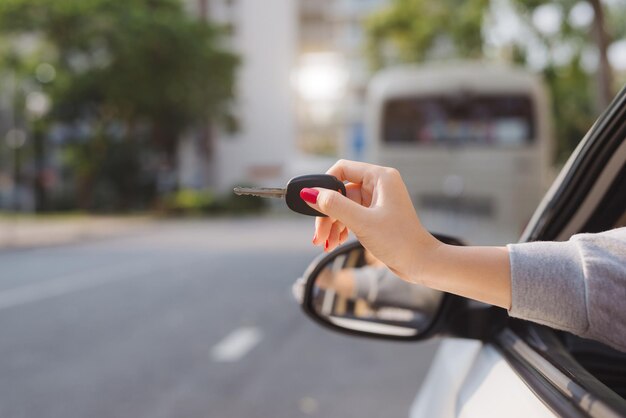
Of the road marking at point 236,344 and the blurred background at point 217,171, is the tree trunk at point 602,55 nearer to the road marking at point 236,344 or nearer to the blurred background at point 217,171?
the blurred background at point 217,171

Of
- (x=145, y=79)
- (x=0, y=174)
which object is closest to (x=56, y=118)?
(x=145, y=79)

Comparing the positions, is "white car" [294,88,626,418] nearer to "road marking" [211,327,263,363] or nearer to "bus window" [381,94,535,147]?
"road marking" [211,327,263,363]

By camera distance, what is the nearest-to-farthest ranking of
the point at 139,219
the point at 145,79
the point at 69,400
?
the point at 69,400, the point at 139,219, the point at 145,79

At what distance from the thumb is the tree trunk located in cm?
1382

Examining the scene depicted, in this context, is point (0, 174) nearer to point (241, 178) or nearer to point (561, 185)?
point (241, 178)

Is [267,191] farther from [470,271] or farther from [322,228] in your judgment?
[470,271]

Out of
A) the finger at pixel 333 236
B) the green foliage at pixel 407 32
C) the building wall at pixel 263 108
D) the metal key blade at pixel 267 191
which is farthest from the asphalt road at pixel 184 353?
the building wall at pixel 263 108

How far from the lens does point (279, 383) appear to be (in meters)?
5.19

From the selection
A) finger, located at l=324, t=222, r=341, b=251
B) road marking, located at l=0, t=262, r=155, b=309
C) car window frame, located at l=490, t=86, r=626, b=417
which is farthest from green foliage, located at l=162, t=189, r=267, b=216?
finger, located at l=324, t=222, r=341, b=251

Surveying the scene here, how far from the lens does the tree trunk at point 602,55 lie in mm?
14000

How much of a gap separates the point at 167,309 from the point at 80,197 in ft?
102

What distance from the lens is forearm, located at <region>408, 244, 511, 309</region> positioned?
1085 mm

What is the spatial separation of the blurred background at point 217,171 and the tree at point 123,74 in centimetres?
9

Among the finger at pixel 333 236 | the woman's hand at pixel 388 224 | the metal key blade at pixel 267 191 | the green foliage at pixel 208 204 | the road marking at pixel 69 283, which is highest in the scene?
the metal key blade at pixel 267 191
